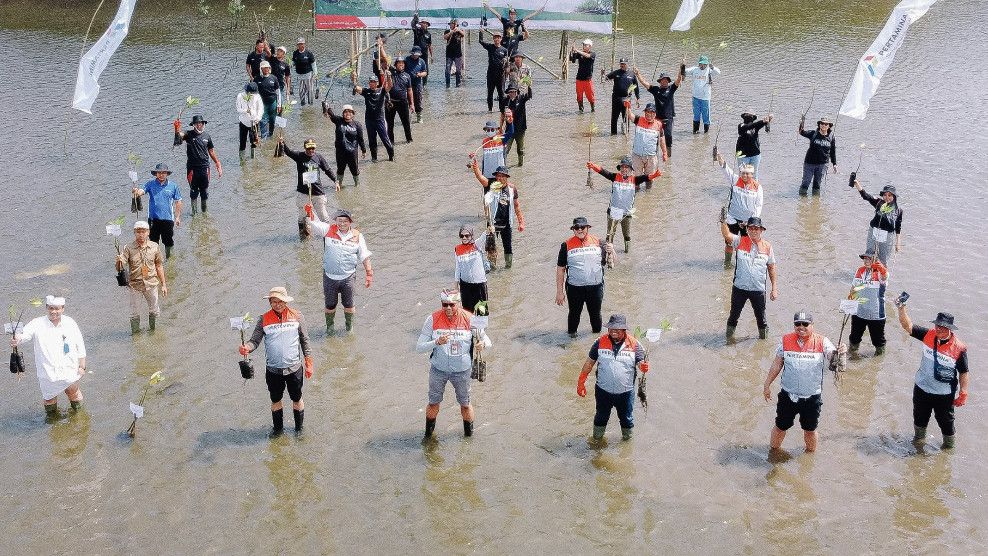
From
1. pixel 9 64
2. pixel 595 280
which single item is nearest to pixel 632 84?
pixel 595 280

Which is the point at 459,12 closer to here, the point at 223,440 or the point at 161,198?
the point at 161,198

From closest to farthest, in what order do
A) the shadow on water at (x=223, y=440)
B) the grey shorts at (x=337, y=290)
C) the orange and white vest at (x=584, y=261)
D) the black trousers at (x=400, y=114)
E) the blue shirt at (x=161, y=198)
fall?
the shadow on water at (x=223, y=440) → the orange and white vest at (x=584, y=261) → the grey shorts at (x=337, y=290) → the blue shirt at (x=161, y=198) → the black trousers at (x=400, y=114)

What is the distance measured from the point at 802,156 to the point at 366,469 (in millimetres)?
13271

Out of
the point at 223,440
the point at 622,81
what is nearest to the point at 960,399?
the point at 223,440

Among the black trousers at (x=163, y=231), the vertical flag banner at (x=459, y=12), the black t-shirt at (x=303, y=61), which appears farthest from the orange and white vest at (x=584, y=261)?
the vertical flag banner at (x=459, y=12)

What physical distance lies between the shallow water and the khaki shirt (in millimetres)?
739

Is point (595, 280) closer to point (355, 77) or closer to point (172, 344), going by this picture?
point (172, 344)

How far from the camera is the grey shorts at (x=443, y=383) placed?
11.3m

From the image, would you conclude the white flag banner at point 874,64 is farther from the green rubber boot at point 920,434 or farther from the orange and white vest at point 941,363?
the green rubber boot at point 920,434

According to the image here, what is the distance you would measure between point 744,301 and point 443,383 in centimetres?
449

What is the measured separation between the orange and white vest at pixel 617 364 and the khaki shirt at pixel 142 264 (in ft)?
21.0

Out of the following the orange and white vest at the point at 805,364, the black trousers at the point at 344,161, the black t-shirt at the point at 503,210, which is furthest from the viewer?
the black trousers at the point at 344,161

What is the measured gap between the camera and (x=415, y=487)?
10.8 m

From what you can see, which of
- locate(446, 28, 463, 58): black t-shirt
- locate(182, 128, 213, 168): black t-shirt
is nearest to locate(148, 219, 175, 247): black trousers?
locate(182, 128, 213, 168): black t-shirt
